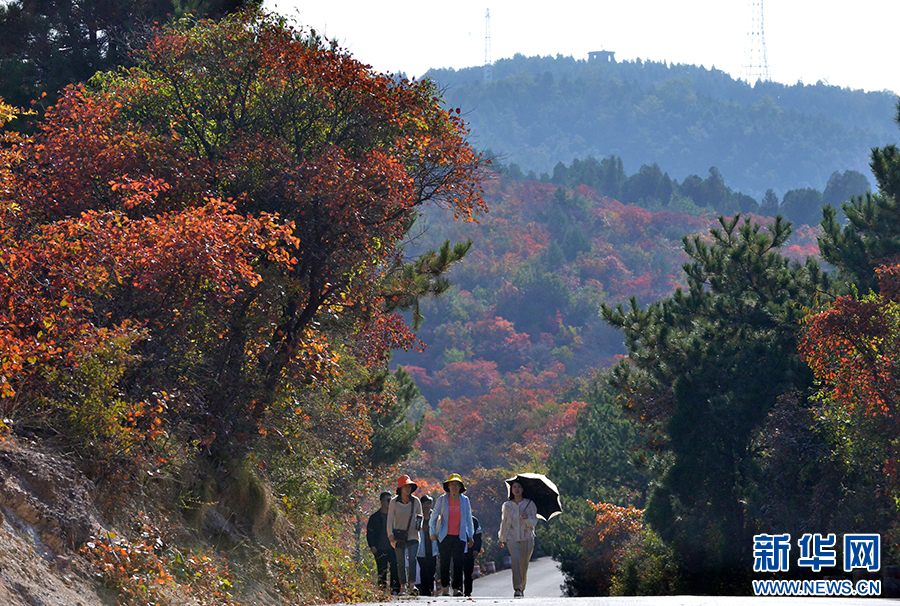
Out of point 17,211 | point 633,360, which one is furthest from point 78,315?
point 633,360

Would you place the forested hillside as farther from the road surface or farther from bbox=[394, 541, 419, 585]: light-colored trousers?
the road surface

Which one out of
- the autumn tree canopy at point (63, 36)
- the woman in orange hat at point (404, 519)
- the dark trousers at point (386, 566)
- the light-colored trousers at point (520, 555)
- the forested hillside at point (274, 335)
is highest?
the autumn tree canopy at point (63, 36)

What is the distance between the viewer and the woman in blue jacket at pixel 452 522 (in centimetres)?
1138

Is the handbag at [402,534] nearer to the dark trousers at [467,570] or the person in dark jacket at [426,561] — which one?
the person in dark jacket at [426,561]

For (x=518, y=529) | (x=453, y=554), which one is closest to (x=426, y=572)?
(x=453, y=554)

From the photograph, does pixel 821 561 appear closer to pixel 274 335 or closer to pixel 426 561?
pixel 426 561

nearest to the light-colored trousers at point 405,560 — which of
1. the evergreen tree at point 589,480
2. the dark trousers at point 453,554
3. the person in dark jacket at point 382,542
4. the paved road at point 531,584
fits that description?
the person in dark jacket at point 382,542

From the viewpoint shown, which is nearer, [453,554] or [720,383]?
[453,554]

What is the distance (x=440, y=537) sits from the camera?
37.9ft

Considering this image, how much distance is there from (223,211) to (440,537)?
4.61 meters

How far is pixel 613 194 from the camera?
14262 centimetres

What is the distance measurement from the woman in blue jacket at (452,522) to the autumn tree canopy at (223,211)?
227cm

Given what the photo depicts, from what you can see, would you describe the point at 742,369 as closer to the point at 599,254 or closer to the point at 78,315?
the point at 78,315

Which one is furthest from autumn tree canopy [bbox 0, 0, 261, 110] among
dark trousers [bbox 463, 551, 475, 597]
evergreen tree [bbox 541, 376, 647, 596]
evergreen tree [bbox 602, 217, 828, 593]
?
evergreen tree [bbox 541, 376, 647, 596]
